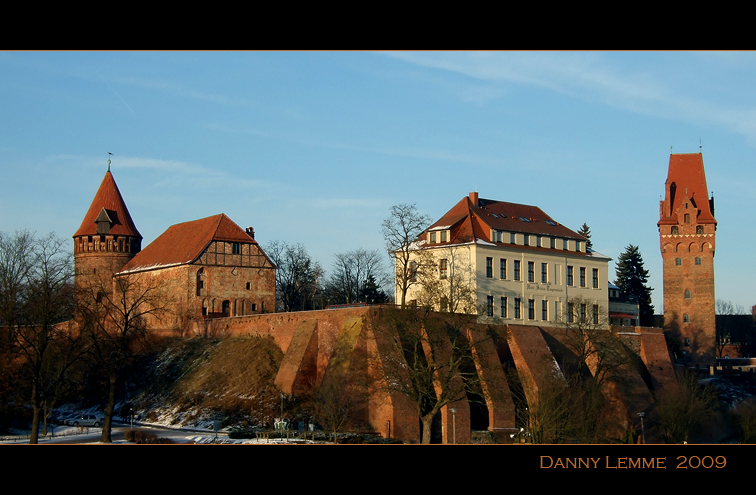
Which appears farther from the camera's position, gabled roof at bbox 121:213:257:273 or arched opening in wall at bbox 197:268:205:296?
gabled roof at bbox 121:213:257:273

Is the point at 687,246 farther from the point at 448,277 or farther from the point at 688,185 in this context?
the point at 448,277

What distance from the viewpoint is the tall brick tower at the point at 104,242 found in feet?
216

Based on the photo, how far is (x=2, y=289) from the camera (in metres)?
42.2

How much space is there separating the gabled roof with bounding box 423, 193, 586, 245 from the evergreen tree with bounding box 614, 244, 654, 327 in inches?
811

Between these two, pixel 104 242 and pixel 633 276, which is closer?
pixel 104 242

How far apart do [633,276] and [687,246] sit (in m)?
5.96

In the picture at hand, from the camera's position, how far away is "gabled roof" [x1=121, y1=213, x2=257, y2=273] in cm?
5769

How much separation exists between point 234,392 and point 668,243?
44.9m

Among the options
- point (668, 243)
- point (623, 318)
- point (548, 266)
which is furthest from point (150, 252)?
point (668, 243)

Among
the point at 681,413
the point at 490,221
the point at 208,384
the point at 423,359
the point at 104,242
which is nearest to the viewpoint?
the point at 423,359

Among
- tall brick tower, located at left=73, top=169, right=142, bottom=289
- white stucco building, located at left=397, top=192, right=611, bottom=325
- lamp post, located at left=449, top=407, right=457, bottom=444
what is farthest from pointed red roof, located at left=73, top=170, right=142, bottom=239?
lamp post, located at left=449, top=407, right=457, bottom=444

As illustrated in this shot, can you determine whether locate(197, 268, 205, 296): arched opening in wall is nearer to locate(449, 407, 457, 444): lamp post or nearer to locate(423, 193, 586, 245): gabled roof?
locate(423, 193, 586, 245): gabled roof

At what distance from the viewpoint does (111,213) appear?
66688 millimetres

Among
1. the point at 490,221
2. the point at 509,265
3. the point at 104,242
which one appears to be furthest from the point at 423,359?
the point at 104,242
